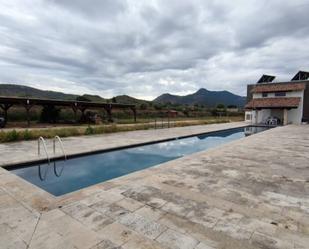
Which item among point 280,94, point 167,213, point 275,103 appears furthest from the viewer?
point 280,94

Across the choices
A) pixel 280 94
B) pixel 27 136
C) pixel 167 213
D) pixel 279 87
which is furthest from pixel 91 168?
pixel 279 87

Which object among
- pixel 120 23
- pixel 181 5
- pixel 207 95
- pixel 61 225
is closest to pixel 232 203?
pixel 61 225

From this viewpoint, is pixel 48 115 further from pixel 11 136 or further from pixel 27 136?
pixel 11 136

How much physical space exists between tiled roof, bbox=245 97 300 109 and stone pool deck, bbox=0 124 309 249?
18.3 m

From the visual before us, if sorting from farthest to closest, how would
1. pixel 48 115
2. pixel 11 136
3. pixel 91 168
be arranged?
pixel 48 115 < pixel 11 136 < pixel 91 168

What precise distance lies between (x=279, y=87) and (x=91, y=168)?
76.4ft

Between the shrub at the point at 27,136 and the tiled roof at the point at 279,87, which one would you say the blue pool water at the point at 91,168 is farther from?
the tiled roof at the point at 279,87

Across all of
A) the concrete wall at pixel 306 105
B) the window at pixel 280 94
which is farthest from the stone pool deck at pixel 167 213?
the window at pixel 280 94

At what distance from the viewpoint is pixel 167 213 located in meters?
2.74

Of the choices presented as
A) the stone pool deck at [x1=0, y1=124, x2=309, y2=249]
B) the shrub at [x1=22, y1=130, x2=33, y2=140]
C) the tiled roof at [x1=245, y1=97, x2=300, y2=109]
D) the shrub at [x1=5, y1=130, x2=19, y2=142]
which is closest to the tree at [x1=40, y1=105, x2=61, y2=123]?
the shrub at [x1=22, y1=130, x2=33, y2=140]

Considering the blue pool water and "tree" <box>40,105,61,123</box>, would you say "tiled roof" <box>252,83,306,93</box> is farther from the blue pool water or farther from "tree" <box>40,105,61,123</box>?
"tree" <box>40,105,61,123</box>

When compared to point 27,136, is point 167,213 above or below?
below

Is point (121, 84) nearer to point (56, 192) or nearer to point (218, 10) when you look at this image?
point (218, 10)

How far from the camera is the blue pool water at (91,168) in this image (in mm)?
5164
